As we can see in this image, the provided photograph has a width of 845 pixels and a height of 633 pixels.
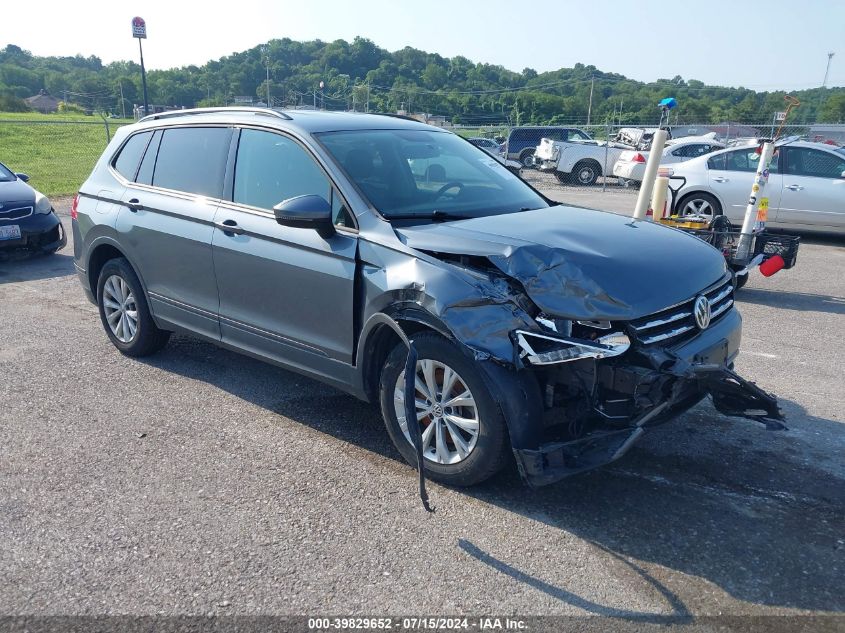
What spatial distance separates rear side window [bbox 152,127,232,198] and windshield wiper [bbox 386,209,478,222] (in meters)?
1.46

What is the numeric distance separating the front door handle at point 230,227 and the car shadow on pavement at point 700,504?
120cm

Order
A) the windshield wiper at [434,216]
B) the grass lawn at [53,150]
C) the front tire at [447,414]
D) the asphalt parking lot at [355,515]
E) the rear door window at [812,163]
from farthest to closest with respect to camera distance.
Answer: the grass lawn at [53,150]
the rear door window at [812,163]
the windshield wiper at [434,216]
the front tire at [447,414]
the asphalt parking lot at [355,515]

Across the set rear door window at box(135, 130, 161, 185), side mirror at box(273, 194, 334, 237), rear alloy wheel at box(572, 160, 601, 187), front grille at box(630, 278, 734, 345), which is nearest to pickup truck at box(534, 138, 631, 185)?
rear alloy wheel at box(572, 160, 601, 187)

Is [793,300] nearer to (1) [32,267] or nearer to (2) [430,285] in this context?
(2) [430,285]

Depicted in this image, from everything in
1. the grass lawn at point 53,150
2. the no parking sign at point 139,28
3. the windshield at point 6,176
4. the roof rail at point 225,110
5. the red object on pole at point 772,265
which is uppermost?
the no parking sign at point 139,28

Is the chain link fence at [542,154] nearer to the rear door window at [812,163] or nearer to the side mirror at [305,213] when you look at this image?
the rear door window at [812,163]

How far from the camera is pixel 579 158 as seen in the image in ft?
73.0

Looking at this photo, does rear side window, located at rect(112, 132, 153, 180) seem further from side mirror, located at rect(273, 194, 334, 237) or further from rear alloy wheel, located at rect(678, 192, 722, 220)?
rear alloy wheel, located at rect(678, 192, 722, 220)

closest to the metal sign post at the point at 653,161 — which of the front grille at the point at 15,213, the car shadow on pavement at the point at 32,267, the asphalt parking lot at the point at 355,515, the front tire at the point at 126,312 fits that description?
the asphalt parking lot at the point at 355,515

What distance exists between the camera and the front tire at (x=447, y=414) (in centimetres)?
347

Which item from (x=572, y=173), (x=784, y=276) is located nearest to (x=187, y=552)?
(x=784, y=276)

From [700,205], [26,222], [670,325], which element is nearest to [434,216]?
[670,325]

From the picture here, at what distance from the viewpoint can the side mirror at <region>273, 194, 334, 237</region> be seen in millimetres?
3926

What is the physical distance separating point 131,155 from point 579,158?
18.3 metres
